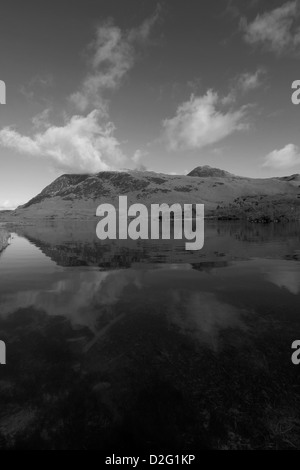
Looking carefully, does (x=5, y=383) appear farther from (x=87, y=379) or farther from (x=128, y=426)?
(x=128, y=426)

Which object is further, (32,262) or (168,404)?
(32,262)

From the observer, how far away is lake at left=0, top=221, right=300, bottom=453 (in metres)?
6.77

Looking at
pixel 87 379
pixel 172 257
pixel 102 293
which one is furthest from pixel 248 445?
pixel 172 257

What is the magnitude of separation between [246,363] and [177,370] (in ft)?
8.28

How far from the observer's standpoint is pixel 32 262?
32.2 m

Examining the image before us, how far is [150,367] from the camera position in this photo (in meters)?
9.66

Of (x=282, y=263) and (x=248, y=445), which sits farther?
(x=282, y=263)

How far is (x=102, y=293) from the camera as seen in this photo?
18.9m

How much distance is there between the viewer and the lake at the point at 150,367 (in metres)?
6.77

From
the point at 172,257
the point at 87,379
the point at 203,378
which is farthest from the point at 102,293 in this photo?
the point at 172,257
